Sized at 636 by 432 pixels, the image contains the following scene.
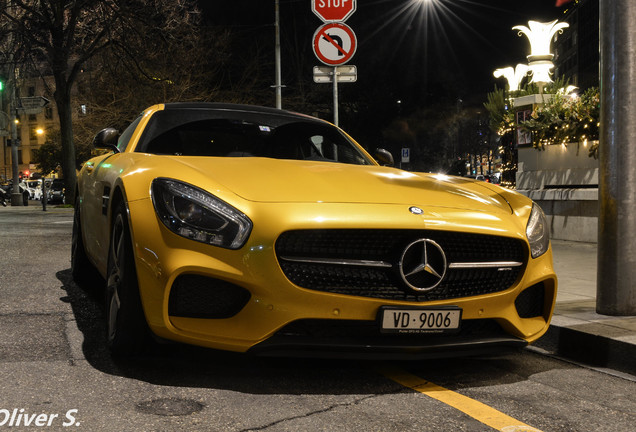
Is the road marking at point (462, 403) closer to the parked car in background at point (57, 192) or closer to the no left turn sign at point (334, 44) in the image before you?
the no left turn sign at point (334, 44)

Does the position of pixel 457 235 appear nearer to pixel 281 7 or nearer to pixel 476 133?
pixel 281 7

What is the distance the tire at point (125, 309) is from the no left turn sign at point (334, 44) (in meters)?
7.88

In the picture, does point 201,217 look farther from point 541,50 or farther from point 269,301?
point 541,50

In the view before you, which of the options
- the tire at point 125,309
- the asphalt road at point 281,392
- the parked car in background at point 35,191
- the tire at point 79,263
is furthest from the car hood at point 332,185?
the parked car in background at point 35,191

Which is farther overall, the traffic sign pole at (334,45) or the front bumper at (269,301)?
the traffic sign pole at (334,45)

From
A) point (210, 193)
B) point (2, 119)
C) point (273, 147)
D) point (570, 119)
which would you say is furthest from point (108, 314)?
point (2, 119)

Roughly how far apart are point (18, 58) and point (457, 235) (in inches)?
864

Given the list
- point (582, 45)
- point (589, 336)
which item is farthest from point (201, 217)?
point (582, 45)

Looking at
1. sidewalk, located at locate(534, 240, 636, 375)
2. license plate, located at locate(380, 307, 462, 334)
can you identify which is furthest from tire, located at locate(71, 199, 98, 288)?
sidewalk, located at locate(534, 240, 636, 375)

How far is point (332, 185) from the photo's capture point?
3.78 meters

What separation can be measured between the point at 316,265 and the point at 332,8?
910 centimetres

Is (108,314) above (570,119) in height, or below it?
below

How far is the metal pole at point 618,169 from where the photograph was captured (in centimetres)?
495

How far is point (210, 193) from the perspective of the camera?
345 cm
